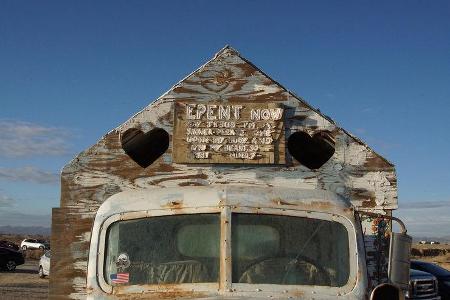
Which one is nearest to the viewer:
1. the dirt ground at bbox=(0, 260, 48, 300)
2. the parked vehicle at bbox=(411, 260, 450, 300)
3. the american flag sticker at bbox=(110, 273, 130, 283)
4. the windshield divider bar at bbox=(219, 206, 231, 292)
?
the windshield divider bar at bbox=(219, 206, 231, 292)

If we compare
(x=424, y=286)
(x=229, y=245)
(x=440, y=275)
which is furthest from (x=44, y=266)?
(x=229, y=245)

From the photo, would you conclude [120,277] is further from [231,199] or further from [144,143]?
[144,143]

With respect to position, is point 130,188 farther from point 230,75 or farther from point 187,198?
point 230,75

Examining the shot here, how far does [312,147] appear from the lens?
15.4 ft

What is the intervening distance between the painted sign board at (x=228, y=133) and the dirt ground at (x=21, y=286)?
15.9 metres

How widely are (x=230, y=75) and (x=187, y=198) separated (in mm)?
1083

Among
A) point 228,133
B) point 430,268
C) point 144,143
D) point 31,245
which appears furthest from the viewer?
point 31,245

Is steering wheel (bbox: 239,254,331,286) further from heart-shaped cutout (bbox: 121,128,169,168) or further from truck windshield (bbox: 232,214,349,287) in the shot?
heart-shaped cutout (bbox: 121,128,169,168)

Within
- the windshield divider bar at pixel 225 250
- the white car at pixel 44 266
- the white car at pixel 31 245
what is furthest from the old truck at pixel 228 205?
the white car at pixel 31 245

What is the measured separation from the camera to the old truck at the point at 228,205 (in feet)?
10.8

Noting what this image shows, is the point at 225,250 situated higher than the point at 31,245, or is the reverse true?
the point at 31,245

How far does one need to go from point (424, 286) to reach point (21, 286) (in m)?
14.7

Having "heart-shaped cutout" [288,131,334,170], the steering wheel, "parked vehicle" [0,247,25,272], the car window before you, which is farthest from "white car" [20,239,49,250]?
the steering wheel

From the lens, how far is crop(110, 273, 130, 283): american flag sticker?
3.41 meters
